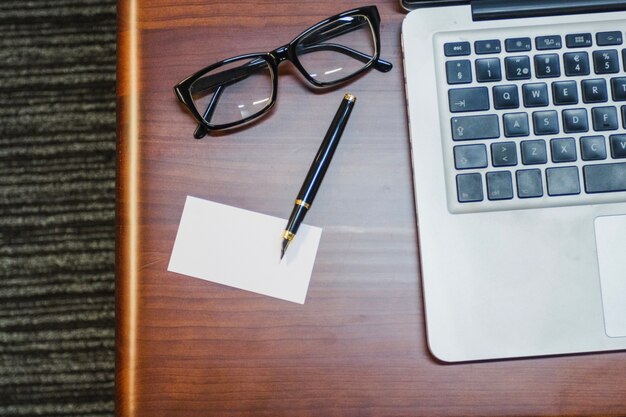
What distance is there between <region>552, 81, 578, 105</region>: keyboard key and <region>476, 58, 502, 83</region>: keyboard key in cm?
5

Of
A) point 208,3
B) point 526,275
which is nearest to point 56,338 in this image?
point 208,3

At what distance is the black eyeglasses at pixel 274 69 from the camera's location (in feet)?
1.78

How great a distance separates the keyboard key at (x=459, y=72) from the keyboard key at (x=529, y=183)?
88 millimetres

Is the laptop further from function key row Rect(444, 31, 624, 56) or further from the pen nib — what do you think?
the pen nib

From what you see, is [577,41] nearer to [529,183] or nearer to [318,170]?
[529,183]

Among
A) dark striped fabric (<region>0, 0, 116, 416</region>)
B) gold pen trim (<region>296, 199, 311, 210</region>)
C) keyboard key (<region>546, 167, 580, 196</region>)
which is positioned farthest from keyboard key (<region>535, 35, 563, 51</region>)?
dark striped fabric (<region>0, 0, 116, 416</region>)

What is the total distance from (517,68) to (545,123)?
0.17 feet

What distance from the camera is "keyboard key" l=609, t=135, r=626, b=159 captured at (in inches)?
20.0

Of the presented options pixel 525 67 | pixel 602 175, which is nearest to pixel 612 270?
pixel 602 175

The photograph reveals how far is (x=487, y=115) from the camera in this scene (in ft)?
1.67

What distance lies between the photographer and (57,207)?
3.28ft

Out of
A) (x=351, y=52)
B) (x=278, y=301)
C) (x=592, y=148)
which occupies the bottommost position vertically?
(x=278, y=301)

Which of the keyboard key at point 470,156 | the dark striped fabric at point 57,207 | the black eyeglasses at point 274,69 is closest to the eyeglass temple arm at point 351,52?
the black eyeglasses at point 274,69

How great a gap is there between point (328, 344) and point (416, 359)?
7 cm
